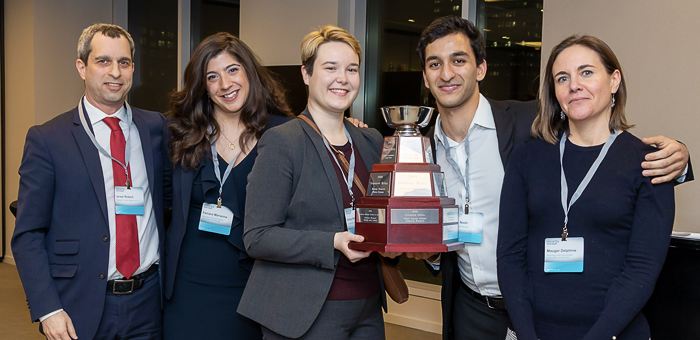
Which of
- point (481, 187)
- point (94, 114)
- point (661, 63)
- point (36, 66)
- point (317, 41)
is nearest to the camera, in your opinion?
point (317, 41)

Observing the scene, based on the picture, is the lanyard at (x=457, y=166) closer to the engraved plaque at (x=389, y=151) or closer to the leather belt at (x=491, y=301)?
the leather belt at (x=491, y=301)

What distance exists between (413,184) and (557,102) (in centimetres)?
63

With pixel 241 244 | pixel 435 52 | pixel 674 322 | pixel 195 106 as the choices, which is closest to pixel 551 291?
pixel 674 322

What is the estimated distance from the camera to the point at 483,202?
2092mm

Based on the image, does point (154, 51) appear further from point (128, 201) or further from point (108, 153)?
point (128, 201)

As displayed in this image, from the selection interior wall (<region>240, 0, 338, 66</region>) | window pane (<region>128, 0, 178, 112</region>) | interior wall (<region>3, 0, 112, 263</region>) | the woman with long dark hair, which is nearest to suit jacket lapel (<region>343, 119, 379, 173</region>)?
the woman with long dark hair

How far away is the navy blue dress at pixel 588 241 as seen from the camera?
5.33 ft

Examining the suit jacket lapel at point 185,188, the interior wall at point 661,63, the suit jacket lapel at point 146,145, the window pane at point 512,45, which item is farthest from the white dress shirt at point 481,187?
the window pane at point 512,45

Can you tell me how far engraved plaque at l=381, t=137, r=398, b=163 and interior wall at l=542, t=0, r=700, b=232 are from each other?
254cm

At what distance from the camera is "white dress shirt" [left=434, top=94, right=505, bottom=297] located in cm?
207

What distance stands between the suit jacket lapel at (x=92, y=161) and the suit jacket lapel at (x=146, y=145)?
0.20m

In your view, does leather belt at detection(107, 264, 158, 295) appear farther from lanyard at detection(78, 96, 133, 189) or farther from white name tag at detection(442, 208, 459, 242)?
white name tag at detection(442, 208, 459, 242)

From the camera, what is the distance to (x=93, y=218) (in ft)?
7.19

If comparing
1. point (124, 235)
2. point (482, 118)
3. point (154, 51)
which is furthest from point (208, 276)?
point (154, 51)
